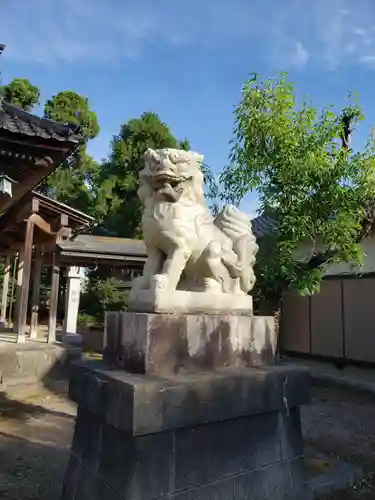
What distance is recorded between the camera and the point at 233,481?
108 inches

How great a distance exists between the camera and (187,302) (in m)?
3.00

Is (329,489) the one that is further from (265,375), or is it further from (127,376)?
(127,376)

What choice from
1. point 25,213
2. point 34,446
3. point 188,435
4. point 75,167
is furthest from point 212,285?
point 75,167

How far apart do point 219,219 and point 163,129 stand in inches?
585

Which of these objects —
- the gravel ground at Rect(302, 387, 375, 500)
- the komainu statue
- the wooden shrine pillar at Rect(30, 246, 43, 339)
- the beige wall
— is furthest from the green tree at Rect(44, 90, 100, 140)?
the komainu statue

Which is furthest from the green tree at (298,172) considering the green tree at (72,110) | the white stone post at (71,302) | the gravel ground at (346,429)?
the green tree at (72,110)

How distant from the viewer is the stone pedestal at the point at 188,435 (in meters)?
2.42

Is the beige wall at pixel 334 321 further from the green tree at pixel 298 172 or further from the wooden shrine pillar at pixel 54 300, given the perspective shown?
the wooden shrine pillar at pixel 54 300

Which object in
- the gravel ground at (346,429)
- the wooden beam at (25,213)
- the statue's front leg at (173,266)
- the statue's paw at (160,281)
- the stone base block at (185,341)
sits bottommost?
the gravel ground at (346,429)

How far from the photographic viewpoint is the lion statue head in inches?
120

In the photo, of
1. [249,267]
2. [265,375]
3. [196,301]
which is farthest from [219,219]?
[265,375]

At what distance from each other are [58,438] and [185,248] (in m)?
3.29

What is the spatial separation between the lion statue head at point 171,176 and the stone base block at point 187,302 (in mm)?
739

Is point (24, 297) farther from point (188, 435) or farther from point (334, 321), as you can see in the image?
point (334, 321)
